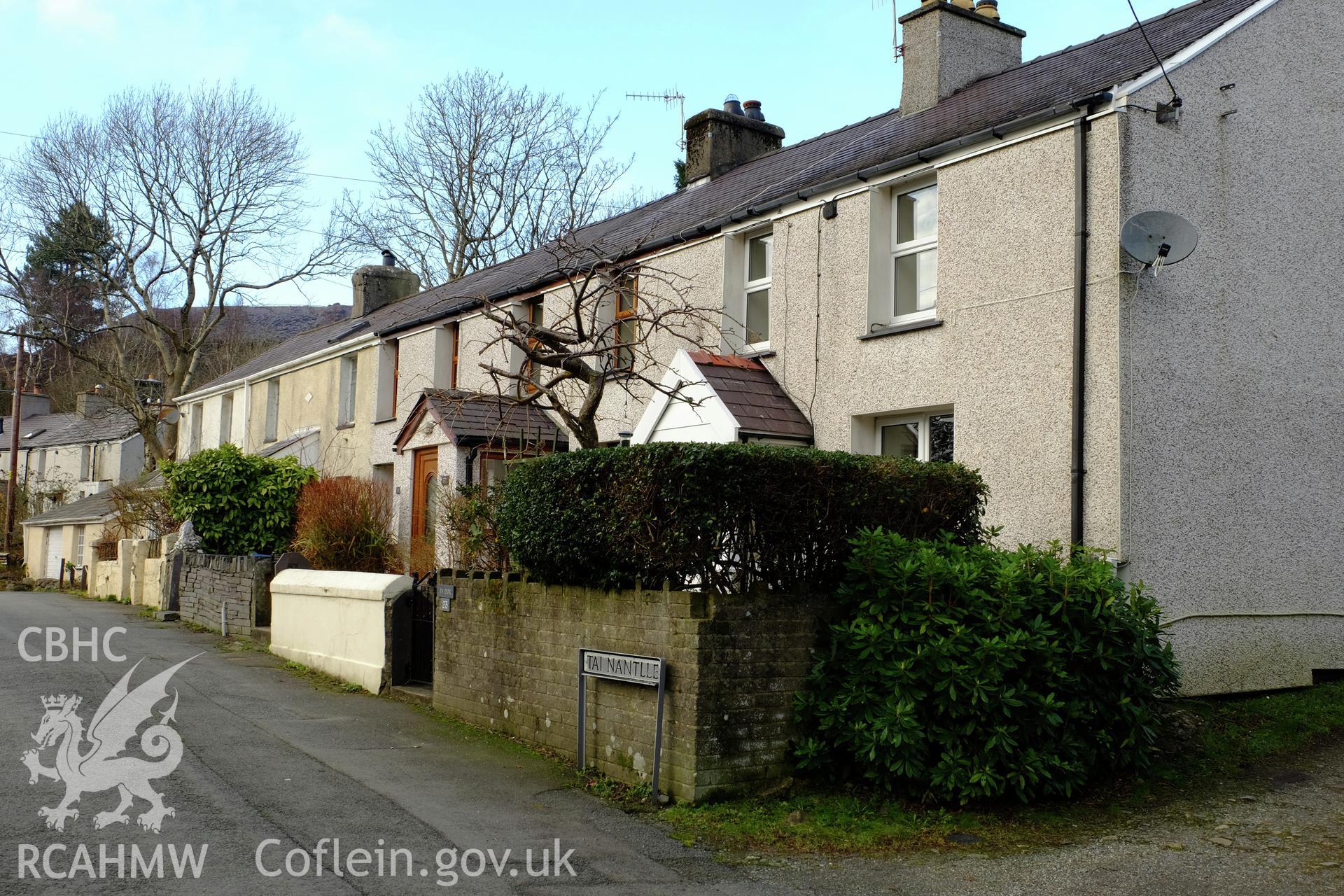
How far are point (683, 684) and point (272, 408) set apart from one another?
81.0 feet

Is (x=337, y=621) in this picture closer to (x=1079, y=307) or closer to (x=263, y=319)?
(x=1079, y=307)

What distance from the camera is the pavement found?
607cm

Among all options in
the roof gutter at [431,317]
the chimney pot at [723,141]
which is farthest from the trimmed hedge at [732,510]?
the chimney pot at [723,141]

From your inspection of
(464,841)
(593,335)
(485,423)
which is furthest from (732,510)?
(485,423)

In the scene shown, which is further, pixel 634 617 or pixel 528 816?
pixel 634 617

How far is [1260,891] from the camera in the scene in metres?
5.97

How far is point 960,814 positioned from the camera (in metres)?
7.41

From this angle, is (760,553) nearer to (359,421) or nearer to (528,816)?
(528,816)

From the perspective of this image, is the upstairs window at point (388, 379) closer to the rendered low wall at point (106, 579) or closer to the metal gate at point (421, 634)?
the rendered low wall at point (106, 579)

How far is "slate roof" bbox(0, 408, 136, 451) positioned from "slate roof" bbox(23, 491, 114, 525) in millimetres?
3826

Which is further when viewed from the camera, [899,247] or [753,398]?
[753,398]

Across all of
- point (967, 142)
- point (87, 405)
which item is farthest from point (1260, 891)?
point (87, 405)

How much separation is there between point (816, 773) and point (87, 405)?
183 ft

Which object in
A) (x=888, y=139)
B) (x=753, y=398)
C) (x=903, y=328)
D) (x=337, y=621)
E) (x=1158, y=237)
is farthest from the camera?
(x=888, y=139)
